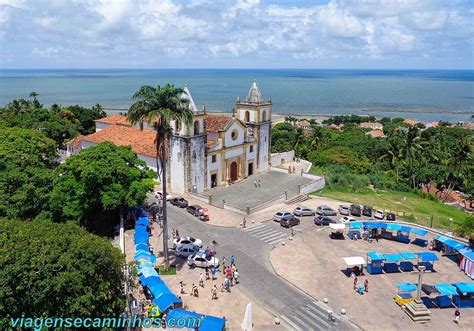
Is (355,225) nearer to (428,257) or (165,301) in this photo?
(428,257)

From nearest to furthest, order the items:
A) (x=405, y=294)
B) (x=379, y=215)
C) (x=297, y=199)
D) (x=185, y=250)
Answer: (x=405, y=294)
(x=185, y=250)
(x=379, y=215)
(x=297, y=199)

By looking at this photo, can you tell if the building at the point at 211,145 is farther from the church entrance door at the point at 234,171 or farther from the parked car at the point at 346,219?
the parked car at the point at 346,219

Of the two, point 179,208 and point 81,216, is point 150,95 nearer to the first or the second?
point 81,216

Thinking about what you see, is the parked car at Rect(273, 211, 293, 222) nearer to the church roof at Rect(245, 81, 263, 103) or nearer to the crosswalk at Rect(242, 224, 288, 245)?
the crosswalk at Rect(242, 224, 288, 245)

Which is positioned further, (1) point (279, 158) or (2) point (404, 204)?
(1) point (279, 158)

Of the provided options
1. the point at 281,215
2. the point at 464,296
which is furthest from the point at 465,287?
the point at 281,215

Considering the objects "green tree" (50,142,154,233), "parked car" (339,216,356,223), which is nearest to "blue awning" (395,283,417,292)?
"parked car" (339,216,356,223)
